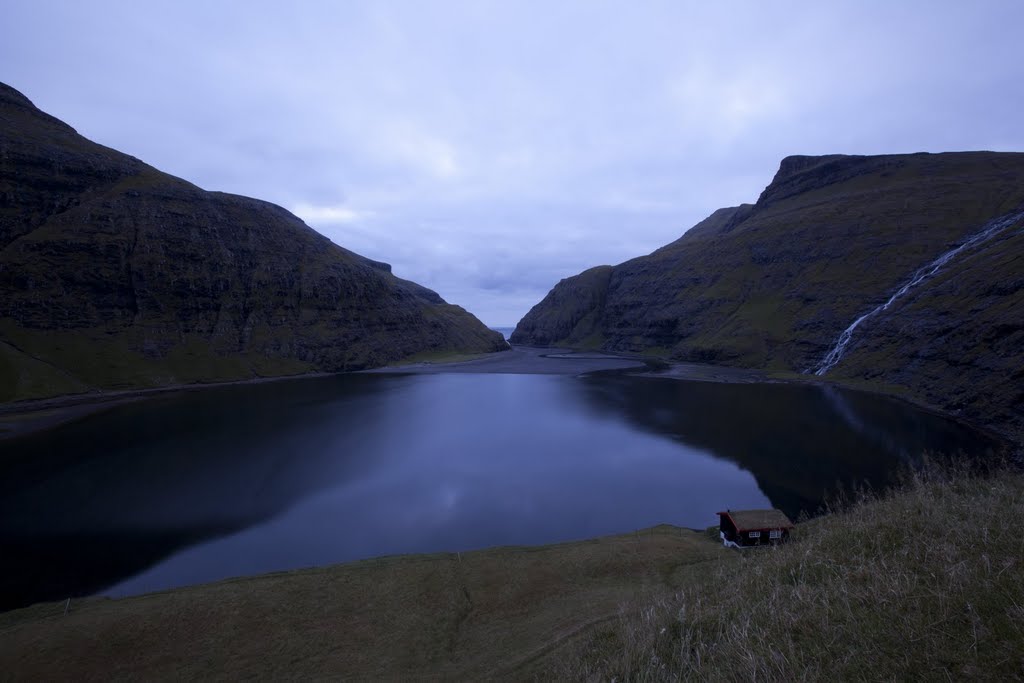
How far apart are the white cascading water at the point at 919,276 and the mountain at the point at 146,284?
4235 inches

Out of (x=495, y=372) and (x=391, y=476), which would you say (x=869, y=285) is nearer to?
(x=495, y=372)

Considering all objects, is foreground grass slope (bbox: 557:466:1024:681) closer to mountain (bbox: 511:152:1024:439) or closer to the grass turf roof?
the grass turf roof

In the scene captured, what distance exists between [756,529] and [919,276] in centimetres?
9639

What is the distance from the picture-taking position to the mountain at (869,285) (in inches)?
2394

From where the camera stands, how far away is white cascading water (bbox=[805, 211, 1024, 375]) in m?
89.2

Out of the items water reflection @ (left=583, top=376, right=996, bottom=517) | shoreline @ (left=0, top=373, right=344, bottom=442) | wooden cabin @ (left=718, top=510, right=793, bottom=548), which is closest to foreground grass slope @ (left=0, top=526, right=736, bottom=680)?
wooden cabin @ (left=718, top=510, right=793, bottom=548)

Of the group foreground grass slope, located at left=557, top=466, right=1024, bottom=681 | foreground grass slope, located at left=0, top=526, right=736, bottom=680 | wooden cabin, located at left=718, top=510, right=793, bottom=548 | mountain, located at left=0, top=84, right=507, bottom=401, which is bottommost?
foreground grass slope, located at left=0, top=526, right=736, bottom=680

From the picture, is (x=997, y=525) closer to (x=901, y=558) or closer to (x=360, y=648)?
(x=901, y=558)

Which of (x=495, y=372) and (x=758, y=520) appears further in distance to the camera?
(x=495, y=372)

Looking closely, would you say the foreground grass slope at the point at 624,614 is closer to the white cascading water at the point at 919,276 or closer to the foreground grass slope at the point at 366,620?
the foreground grass slope at the point at 366,620

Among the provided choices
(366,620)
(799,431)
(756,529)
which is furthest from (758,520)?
(799,431)

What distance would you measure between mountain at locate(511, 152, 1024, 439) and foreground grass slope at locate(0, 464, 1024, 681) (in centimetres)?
4050

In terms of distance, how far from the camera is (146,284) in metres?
111

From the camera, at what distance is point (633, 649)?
8055 millimetres
